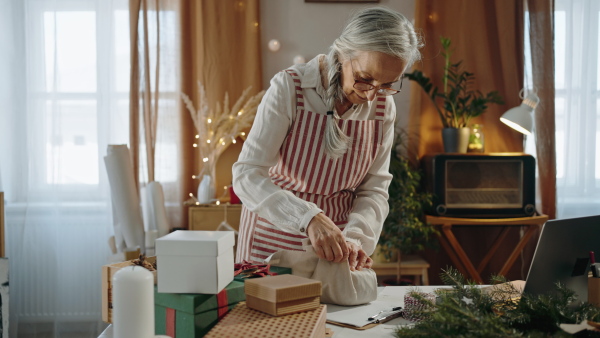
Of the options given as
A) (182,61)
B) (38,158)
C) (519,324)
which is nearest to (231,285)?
(519,324)

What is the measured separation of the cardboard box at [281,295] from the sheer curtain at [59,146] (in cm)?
279

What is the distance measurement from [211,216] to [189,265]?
7.69 feet

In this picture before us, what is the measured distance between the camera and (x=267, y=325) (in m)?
1.10

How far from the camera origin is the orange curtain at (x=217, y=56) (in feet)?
12.2

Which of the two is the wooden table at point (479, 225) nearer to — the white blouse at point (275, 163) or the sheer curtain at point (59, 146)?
the white blouse at point (275, 163)

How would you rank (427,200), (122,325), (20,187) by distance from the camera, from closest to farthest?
(122,325) < (427,200) < (20,187)

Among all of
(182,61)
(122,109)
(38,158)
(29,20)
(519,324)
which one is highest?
(29,20)

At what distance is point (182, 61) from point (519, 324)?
2.97m

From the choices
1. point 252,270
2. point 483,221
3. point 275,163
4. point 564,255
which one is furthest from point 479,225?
point 252,270

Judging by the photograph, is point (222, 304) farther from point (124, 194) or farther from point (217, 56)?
point (217, 56)

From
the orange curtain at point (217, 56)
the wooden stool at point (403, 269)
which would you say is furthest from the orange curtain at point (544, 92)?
the orange curtain at point (217, 56)

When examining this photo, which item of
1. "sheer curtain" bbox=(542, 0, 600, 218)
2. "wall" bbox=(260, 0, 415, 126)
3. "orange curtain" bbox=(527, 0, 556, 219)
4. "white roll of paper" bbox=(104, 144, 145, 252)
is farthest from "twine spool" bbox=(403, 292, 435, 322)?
"sheer curtain" bbox=(542, 0, 600, 218)

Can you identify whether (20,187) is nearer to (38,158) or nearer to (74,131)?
(38,158)

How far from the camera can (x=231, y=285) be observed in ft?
3.96
